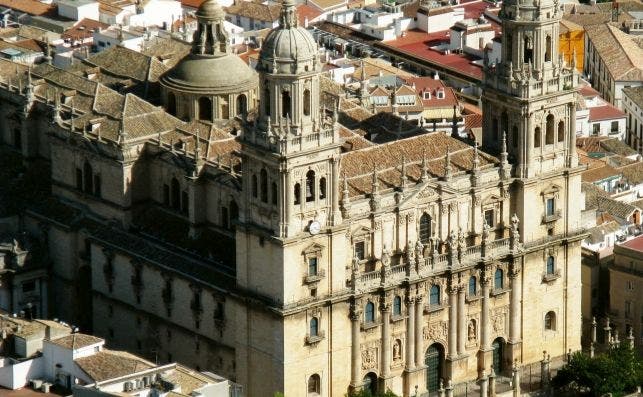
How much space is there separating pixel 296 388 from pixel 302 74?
2119 centimetres

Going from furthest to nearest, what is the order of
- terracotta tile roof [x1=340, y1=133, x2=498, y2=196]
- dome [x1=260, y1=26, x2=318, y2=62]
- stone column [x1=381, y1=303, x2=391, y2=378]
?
terracotta tile roof [x1=340, y1=133, x2=498, y2=196] < stone column [x1=381, y1=303, x2=391, y2=378] < dome [x1=260, y1=26, x2=318, y2=62]

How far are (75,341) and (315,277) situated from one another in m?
16.7

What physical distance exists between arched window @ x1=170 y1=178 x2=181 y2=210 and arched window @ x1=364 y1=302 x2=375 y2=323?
55.6 feet

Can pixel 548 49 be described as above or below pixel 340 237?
above

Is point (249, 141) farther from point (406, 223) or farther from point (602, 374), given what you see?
point (602, 374)

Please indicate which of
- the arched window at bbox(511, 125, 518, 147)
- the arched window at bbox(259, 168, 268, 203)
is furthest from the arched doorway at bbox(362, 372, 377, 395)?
the arched window at bbox(511, 125, 518, 147)

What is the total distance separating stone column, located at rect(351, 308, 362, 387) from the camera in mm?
189875

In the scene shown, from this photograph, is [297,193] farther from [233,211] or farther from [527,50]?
[527,50]

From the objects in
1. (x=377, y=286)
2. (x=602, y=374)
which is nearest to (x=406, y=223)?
(x=377, y=286)

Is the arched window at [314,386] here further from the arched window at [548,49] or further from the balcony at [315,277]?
the arched window at [548,49]

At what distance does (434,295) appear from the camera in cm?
19475

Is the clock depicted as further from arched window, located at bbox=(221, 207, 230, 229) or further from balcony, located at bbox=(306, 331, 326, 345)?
arched window, located at bbox=(221, 207, 230, 229)

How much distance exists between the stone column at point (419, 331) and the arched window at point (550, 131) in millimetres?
14909

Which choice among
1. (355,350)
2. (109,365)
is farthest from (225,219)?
(109,365)
